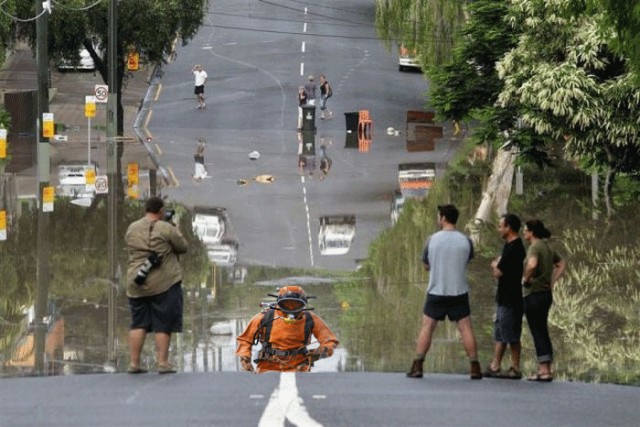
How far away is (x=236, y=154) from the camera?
44.2 metres

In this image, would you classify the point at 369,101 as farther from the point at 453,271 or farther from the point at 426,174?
the point at 453,271

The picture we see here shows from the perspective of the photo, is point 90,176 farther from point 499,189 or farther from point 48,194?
point 499,189

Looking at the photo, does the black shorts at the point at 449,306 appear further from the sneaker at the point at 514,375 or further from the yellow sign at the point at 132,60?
the yellow sign at the point at 132,60

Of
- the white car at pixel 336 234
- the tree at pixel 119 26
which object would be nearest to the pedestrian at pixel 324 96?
the tree at pixel 119 26

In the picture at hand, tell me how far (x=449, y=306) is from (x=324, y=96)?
41537mm

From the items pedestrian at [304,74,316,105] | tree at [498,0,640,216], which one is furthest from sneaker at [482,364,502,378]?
pedestrian at [304,74,316,105]

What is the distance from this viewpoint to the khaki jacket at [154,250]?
13797 mm

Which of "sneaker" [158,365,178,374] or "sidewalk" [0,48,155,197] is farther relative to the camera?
"sidewalk" [0,48,155,197]

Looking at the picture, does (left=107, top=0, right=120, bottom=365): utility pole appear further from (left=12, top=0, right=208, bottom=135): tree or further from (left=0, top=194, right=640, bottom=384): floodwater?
(left=12, top=0, right=208, bottom=135): tree

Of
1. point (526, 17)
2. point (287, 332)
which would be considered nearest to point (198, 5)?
point (526, 17)

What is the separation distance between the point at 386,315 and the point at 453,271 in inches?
243

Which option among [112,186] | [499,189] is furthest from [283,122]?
[499,189]

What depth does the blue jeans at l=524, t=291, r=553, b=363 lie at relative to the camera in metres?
14.1

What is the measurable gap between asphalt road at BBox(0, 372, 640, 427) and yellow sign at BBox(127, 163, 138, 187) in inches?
835
